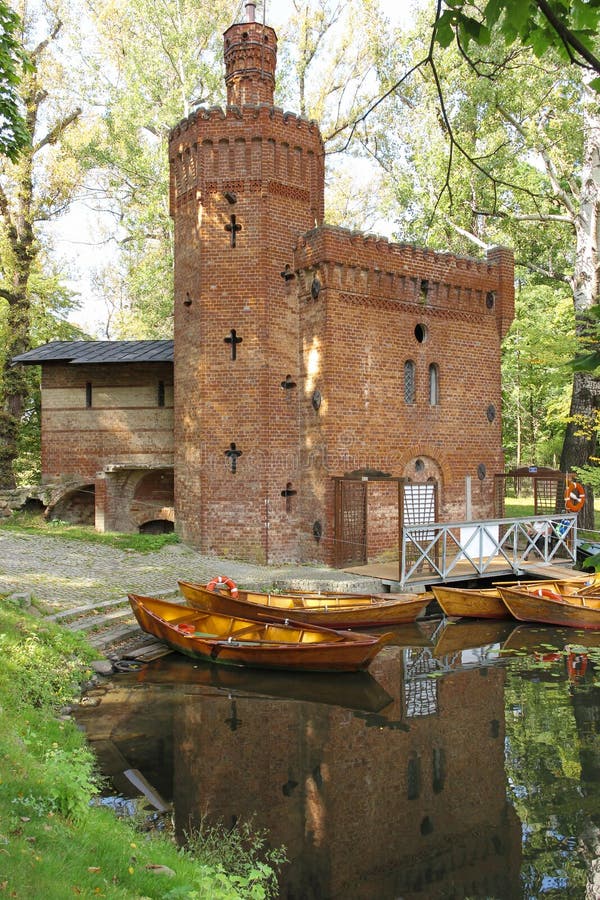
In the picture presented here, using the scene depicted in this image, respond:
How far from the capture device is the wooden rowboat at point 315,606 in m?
11.9

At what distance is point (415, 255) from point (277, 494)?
671 cm

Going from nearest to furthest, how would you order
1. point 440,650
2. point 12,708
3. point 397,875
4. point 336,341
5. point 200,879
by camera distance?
point 200,879 → point 397,875 → point 12,708 → point 440,650 → point 336,341

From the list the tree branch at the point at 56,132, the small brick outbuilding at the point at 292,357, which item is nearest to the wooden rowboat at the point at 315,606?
the small brick outbuilding at the point at 292,357

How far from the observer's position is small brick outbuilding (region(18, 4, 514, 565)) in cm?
1600

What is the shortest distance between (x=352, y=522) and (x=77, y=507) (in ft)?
29.3

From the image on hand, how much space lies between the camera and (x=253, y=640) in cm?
1048

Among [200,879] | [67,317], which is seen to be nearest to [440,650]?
[200,879]

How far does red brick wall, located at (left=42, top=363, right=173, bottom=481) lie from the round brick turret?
7405mm

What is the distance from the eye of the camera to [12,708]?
691 centimetres

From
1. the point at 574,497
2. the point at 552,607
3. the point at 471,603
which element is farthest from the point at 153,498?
the point at 552,607

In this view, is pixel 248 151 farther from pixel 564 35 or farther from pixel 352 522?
pixel 564 35

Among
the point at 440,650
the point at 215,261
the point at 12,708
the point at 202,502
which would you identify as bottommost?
the point at 440,650

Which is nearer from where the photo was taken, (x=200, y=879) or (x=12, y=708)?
(x=200, y=879)

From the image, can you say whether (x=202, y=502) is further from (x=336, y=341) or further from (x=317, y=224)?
(x=317, y=224)
